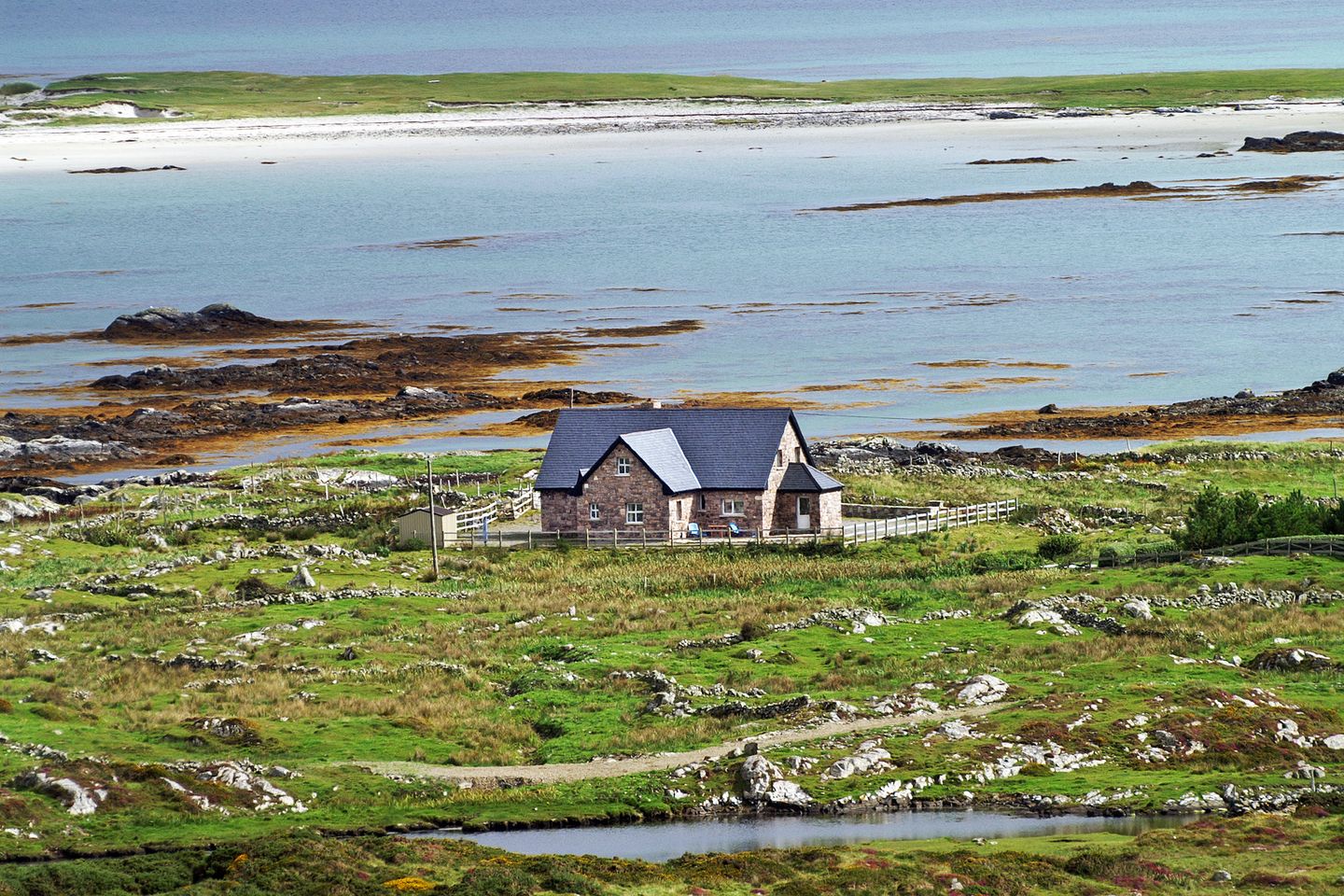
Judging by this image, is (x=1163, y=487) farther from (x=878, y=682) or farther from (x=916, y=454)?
(x=878, y=682)

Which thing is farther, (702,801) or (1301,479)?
(1301,479)

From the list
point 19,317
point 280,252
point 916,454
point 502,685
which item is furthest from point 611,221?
point 502,685

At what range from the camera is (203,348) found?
12025 cm

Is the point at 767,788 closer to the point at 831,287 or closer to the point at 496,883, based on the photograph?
the point at 496,883

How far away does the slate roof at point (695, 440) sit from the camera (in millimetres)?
63312

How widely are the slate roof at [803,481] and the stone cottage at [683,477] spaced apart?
→ 0.11 feet

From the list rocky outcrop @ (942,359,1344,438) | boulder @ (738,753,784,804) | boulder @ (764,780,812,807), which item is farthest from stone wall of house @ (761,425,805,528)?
boulder @ (764,780,812,807)

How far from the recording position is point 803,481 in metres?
63.5

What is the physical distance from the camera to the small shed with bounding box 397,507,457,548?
6203cm

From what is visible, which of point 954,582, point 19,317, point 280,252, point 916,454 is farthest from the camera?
point 280,252

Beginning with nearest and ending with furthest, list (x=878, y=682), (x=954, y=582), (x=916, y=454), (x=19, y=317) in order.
A: (x=878, y=682) < (x=954, y=582) < (x=916, y=454) < (x=19, y=317)

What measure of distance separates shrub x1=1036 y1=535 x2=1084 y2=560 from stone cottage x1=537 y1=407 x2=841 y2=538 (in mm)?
7610

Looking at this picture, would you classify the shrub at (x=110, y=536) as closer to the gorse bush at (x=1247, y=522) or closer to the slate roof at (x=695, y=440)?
the slate roof at (x=695, y=440)

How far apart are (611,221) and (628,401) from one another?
3746 inches
